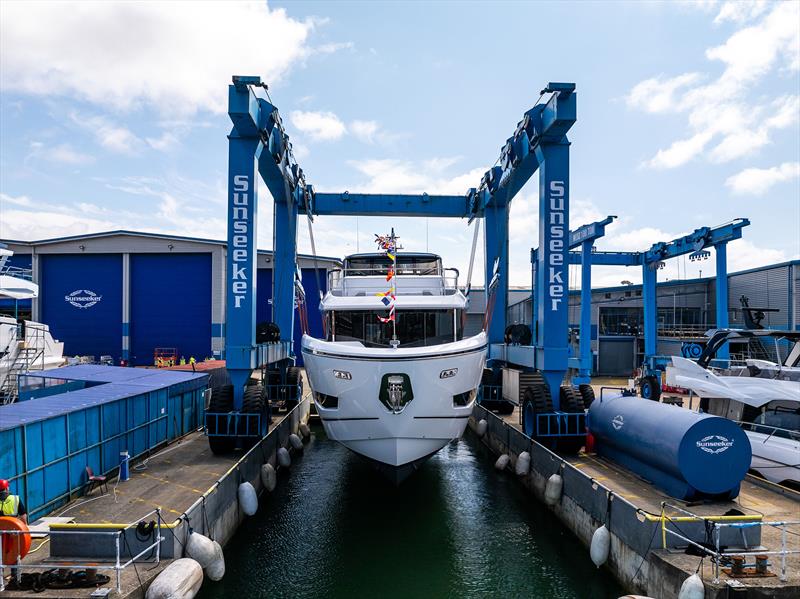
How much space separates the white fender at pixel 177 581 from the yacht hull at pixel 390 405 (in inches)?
162

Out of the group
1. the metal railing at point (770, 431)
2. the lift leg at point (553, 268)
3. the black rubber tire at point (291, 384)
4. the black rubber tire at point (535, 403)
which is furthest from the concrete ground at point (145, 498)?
the metal railing at point (770, 431)

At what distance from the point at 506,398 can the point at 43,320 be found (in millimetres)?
31962

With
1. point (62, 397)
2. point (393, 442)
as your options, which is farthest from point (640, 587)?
point (62, 397)

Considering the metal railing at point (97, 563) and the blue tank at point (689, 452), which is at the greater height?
the blue tank at point (689, 452)

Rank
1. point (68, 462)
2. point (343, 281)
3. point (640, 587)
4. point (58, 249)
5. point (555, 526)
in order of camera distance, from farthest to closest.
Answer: point (58, 249)
point (343, 281)
point (555, 526)
point (68, 462)
point (640, 587)

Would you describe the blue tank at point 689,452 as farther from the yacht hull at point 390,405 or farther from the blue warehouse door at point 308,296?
the blue warehouse door at point 308,296

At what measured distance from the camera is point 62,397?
37.4ft

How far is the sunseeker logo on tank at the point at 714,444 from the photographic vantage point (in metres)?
8.98

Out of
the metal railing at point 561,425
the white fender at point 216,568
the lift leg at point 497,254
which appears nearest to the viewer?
the white fender at point 216,568

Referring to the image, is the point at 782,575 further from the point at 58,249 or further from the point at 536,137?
the point at 58,249

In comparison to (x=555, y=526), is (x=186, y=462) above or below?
above

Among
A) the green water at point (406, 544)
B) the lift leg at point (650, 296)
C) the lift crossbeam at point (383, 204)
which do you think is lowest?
the green water at point (406, 544)

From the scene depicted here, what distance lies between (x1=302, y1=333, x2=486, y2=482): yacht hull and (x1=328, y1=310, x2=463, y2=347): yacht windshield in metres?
0.78

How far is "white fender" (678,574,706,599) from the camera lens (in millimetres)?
6441
